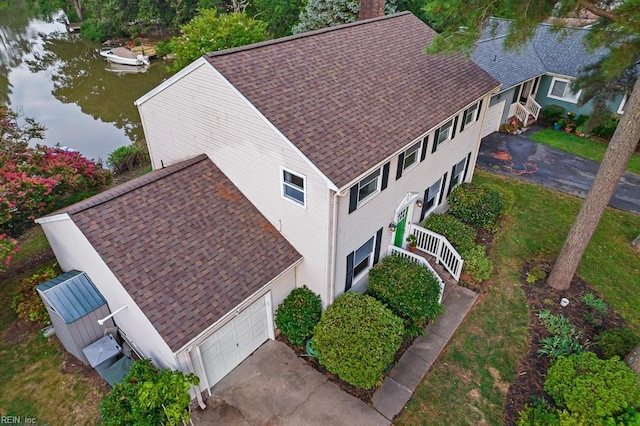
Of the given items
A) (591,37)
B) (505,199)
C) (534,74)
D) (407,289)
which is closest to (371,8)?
(534,74)

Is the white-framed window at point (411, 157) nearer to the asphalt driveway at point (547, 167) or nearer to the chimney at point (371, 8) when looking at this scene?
the asphalt driveway at point (547, 167)

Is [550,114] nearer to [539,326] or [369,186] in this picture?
[539,326]

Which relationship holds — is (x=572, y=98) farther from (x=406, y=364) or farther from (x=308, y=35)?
(x=406, y=364)

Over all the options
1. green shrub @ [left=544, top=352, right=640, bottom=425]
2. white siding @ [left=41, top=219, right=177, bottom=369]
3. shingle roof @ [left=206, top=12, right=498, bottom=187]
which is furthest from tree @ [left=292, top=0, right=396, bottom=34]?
green shrub @ [left=544, top=352, right=640, bottom=425]

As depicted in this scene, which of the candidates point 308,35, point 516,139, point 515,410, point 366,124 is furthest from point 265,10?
point 515,410

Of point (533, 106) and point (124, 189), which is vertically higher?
point (124, 189)
